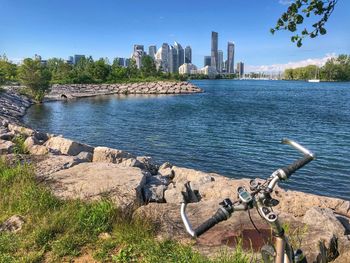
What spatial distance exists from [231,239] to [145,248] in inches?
60.2

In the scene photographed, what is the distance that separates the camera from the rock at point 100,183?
716 cm

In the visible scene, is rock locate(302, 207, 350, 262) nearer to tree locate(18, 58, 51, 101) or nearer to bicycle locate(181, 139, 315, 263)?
bicycle locate(181, 139, 315, 263)

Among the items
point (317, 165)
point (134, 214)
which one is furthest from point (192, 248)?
point (317, 165)

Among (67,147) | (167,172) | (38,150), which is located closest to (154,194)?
(167,172)

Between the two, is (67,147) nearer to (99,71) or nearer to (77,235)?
(77,235)

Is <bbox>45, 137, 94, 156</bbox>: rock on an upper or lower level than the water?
upper

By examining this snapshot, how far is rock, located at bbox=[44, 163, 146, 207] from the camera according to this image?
282 inches

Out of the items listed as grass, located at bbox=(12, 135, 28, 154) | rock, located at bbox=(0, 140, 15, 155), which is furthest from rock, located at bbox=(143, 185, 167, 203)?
rock, located at bbox=(0, 140, 15, 155)

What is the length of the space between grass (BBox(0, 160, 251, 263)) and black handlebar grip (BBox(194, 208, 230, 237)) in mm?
2302

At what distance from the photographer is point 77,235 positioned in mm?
5672

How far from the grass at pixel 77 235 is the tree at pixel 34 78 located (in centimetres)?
5492

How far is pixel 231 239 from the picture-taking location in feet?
18.6

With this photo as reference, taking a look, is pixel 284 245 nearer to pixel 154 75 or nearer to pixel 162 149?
pixel 162 149

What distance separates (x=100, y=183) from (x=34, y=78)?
54895mm
